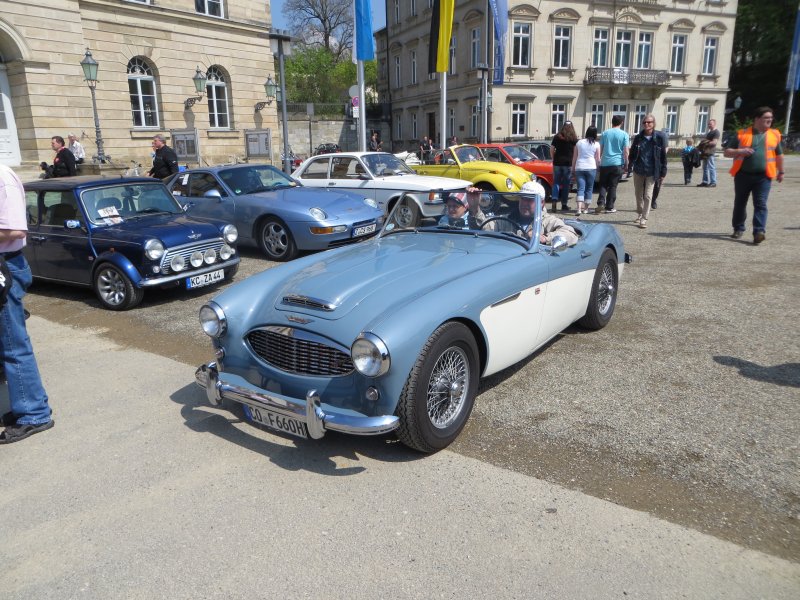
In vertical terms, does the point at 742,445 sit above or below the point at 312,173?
below

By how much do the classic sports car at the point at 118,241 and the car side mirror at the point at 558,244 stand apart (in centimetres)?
Result: 454

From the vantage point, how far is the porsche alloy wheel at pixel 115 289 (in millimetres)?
6777

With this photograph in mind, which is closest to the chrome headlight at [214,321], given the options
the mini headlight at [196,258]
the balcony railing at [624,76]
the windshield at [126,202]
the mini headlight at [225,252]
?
the mini headlight at [196,258]

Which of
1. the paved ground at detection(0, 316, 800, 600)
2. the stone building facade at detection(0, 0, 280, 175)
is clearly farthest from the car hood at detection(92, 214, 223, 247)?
the stone building facade at detection(0, 0, 280, 175)

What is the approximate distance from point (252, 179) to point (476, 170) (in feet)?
16.5

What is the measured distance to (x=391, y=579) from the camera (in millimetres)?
2479

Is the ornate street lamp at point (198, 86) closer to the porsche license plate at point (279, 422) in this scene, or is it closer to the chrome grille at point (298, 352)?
the chrome grille at point (298, 352)

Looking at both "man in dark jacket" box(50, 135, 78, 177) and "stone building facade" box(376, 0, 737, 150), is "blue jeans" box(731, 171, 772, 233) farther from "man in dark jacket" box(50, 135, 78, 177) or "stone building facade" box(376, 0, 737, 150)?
"stone building facade" box(376, 0, 737, 150)

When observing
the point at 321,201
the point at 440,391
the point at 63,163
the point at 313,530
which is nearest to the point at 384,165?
the point at 321,201

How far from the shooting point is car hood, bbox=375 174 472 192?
10.6 metres

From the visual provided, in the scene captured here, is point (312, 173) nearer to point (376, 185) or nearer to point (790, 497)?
point (376, 185)

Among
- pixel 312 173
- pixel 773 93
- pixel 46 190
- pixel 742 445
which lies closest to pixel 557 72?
pixel 773 93

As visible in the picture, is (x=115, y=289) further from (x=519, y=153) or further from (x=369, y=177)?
(x=519, y=153)

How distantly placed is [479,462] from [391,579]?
1057mm
